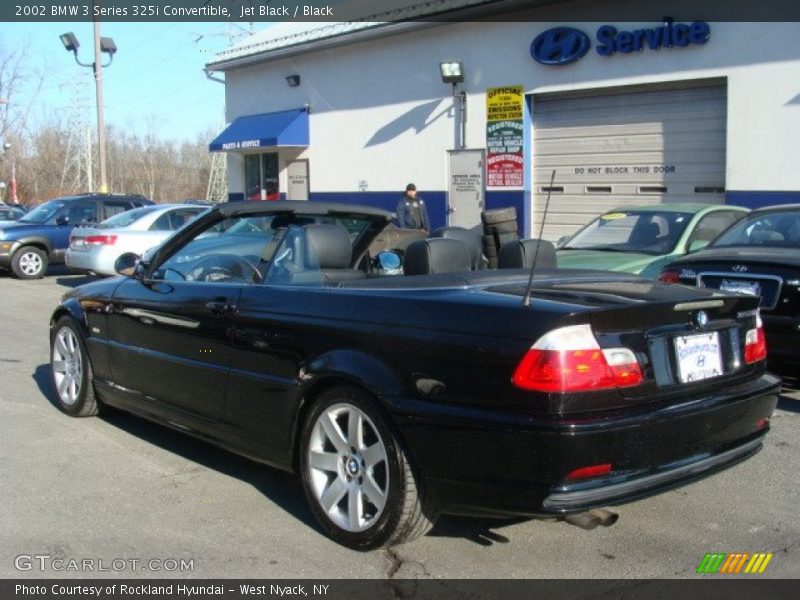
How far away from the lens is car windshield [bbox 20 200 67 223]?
17453mm

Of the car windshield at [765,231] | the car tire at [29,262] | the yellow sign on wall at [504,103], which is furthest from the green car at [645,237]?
the car tire at [29,262]

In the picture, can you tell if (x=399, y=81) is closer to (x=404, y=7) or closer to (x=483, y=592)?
(x=404, y=7)

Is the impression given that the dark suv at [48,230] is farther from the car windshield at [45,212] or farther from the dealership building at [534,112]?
the dealership building at [534,112]

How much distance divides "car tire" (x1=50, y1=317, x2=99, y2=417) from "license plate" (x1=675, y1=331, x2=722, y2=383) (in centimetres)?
408

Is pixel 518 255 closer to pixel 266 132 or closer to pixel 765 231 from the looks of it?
pixel 765 231

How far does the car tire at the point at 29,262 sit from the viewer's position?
1672 cm

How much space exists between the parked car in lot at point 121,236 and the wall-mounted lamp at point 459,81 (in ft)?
18.3

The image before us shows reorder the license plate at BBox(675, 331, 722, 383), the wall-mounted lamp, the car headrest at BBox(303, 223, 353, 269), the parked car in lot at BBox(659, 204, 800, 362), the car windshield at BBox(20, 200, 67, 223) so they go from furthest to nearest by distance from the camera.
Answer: the car windshield at BBox(20, 200, 67, 223) → the wall-mounted lamp → the parked car in lot at BBox(659, 204, 800, 362) → the car headrest at BBox(303, 223, 353, 269) → the license plate at BBox(675, 331, 722, 383)

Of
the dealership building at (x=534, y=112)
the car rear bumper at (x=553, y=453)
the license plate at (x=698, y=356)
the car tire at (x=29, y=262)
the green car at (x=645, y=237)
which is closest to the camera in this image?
the car rear bumper at (x=553, y=453)

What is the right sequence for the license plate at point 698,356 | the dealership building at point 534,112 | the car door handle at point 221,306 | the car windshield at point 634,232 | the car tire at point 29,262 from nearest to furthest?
the license plate at point 698,356, the car door handle at point 221,306, the car windshield at point 634,232, the dealership building at point 534,112, the car tire at point 29,262

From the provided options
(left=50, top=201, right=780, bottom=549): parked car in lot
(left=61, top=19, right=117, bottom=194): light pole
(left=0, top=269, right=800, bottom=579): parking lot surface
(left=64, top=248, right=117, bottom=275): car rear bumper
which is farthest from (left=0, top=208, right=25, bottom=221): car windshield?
(left=50, top=201, right=780, bottom=549): parked car in lot

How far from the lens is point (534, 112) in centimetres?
1666

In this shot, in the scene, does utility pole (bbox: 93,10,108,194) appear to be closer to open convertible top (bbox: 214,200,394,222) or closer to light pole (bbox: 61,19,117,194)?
light pole (bbox: 61,19,117,194)

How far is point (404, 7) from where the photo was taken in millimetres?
18672
